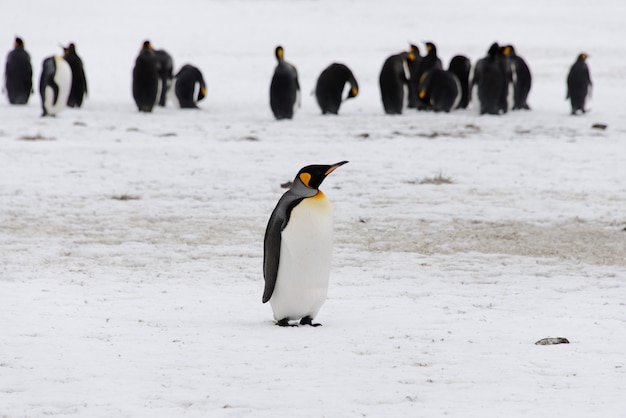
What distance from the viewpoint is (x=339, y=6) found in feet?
156

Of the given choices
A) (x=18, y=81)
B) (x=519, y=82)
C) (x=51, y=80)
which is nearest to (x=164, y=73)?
(x=18, y=81)

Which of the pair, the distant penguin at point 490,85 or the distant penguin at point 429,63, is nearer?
the distant penguin at point 490,85

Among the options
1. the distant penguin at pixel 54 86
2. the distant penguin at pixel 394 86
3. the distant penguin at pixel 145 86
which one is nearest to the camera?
the distant penguin at pixel 54 86

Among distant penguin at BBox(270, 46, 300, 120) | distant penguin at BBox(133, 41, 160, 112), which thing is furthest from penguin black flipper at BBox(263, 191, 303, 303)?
distant penguin at BBox(133, 41, 160, 112)

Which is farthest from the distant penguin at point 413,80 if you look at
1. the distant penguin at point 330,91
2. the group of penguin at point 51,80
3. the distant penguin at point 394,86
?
the group of penguin at point 51,80

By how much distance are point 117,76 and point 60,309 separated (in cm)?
1955

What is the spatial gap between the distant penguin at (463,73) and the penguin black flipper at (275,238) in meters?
14.5

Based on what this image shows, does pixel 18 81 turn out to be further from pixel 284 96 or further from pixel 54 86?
pixel 284 96

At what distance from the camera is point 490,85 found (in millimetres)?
17281

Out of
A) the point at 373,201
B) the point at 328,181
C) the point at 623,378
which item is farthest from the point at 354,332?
the point at 328,181

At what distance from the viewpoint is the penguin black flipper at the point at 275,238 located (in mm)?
4926

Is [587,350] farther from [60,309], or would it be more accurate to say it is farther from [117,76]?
[117,76]

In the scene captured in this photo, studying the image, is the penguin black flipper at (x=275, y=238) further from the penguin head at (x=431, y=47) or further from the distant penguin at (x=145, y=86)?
the penguin head at (x=431, y=47)

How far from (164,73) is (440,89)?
5.40m
